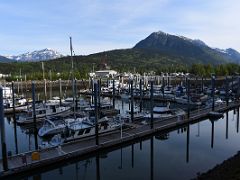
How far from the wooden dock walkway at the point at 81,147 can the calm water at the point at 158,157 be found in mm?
941

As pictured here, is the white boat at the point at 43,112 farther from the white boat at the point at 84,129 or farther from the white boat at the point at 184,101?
the white boat at the point at 184,101

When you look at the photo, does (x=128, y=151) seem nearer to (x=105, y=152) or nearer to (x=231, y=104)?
(x=105, y=152)

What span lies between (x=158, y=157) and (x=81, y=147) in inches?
375

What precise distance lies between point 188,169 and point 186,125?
18.9m

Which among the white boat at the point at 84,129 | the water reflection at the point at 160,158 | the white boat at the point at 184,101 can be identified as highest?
the white boat at the point at 84,129

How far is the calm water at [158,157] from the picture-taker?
2788 cm

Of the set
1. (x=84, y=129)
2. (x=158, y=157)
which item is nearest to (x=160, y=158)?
(x=158, y=157)

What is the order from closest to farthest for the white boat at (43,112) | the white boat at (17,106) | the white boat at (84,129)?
the white boat at (84,129)
the white boat at (43,112)
the white boat at (17,106)

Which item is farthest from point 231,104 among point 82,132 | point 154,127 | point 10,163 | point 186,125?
point 10,163

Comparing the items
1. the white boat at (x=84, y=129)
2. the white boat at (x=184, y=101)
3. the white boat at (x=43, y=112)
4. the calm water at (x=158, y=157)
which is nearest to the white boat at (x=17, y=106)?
the white boat at (x=43, y=112)

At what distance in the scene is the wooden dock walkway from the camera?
25875 mm

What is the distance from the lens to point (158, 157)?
3303cm

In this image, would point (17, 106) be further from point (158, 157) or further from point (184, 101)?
point (158, 157)

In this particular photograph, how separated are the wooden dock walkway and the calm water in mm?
941
